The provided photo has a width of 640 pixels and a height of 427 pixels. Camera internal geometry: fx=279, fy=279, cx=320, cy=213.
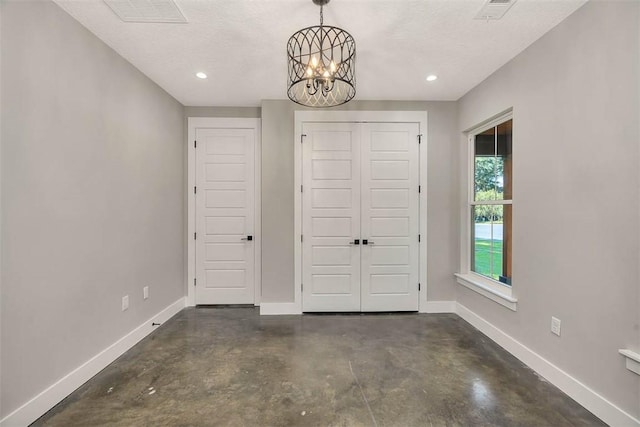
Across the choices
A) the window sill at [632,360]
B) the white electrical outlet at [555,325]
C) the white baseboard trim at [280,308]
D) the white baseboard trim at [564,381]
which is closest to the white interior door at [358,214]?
the white baseboard trim at [280,308]

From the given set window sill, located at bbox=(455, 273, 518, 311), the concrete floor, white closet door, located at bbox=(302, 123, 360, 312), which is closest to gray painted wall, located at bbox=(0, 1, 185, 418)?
the concrete floor

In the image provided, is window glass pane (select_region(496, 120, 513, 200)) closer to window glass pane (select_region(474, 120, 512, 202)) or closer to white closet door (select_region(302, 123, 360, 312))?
window glass pane (select_region(474, 120, 512, 202))

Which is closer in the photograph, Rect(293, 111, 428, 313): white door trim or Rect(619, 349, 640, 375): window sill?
Rect(619, 349, 640, 375): window sill

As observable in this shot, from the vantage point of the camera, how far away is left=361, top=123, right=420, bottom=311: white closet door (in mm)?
3438

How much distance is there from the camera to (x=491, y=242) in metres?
2.98

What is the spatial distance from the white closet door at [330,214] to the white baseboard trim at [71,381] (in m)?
1.76

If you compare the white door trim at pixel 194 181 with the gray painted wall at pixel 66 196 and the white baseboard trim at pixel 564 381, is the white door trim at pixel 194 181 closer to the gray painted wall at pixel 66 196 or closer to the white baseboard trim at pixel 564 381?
the gray painted wall at pixel 66 196

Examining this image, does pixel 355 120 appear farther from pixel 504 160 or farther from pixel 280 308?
pixel 280 308

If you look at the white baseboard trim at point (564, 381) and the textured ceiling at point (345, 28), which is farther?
the textured ceiling at point (345, 28)

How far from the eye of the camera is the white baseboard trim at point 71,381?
1.63 meters

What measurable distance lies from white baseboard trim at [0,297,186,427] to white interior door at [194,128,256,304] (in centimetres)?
90

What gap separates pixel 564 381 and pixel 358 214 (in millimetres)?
2255

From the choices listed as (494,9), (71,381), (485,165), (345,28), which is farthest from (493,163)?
(71,381)

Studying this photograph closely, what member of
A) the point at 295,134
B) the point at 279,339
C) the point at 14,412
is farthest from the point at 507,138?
the point at 14,412
